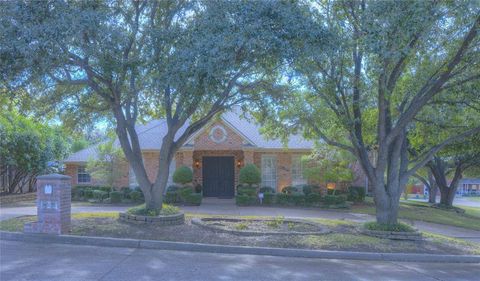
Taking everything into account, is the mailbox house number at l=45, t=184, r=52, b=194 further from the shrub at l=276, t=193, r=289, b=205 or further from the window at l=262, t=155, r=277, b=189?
the window at l=262, t=155, r=277, b=189

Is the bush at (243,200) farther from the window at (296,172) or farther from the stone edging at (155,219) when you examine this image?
the stone edging at (155,219)

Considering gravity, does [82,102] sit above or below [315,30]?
below

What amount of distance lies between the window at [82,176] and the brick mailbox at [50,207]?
15.8 m

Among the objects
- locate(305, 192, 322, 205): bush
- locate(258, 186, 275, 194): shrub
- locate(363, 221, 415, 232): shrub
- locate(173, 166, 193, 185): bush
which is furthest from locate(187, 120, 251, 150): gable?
locate(363, 221, 415, 232): shrub

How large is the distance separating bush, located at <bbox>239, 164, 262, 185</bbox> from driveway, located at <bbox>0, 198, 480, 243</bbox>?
4.08ft

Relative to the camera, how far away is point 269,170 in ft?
81.6

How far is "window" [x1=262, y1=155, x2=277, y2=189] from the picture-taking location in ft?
81.3

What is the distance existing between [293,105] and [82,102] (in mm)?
6084

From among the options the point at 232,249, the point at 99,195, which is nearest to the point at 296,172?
the point at 99,195

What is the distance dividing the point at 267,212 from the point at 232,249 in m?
9.04

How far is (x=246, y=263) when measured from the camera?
893 centimetres

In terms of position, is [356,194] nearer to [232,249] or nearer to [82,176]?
[82,176]

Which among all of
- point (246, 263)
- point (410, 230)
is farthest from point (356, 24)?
point (246, 263)

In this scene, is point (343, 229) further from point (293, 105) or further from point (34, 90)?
point (34, 90)
